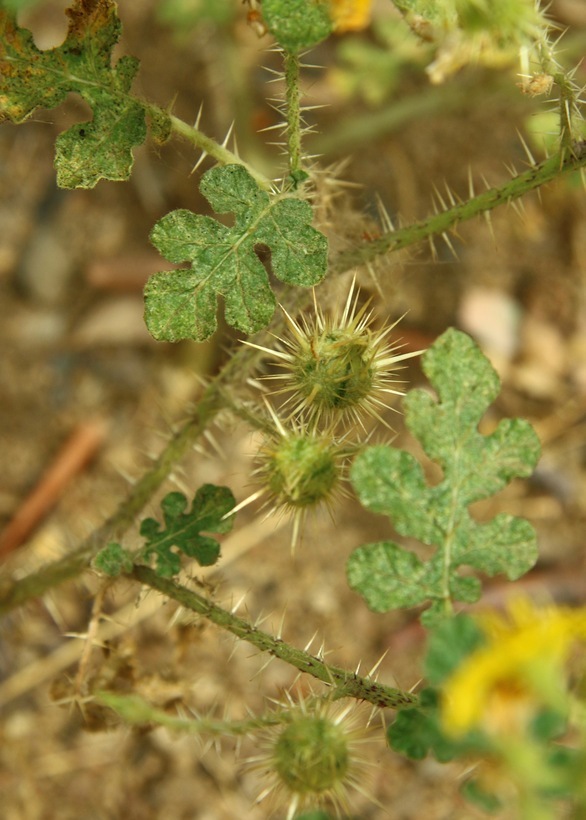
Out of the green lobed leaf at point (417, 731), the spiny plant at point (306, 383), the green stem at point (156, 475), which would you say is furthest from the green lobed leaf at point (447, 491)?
the green stem at point (156, 475)

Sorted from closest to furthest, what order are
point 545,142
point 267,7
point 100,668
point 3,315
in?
1. point 267,7
2. point 100,668
3. point 545,142
4. point 3,315

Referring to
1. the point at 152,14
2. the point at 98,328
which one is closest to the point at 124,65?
the point at 98,328

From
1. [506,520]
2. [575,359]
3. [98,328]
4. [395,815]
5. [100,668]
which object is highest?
[506,520]

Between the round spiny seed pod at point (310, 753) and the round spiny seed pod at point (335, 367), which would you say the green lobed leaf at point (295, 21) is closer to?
the round spiny seed pod at point (335, 367)

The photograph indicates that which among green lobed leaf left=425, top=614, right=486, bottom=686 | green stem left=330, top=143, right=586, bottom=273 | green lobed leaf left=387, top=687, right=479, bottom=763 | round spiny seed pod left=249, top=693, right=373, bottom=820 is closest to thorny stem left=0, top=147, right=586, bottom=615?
Result: green stem left=330, top=143, right=586, bottom=273

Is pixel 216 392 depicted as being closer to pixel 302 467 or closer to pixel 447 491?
pixel 302 467

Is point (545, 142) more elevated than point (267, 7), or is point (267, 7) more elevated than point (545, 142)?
point (267, 7)

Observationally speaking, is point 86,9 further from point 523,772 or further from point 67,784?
point 67,784

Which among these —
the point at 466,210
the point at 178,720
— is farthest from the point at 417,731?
the point at 466,210
